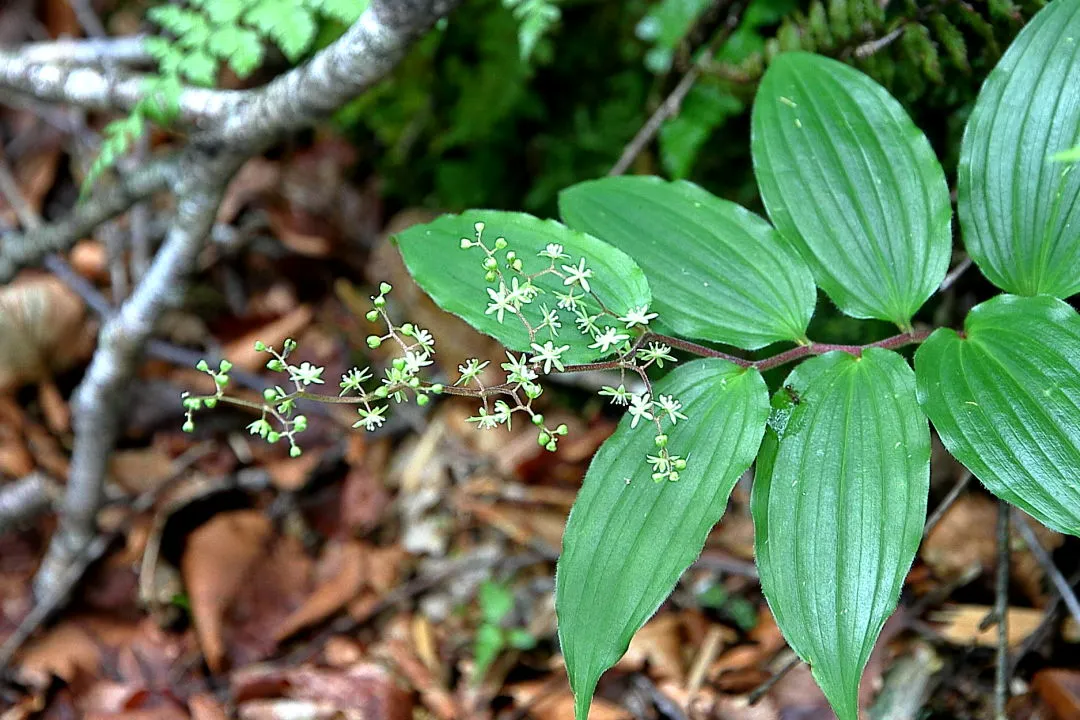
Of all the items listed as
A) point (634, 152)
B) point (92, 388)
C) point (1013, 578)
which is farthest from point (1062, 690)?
point (92, 388)

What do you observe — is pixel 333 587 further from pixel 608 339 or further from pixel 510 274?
pixel 608 339

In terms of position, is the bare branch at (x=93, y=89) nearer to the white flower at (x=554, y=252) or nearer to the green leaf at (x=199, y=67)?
the green leaf at (x=199, y=67)

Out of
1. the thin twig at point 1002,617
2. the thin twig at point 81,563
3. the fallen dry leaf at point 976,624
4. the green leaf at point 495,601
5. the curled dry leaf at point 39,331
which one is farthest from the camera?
the curled dry leaf at point 39,331

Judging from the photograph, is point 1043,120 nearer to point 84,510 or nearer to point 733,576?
point 733,576

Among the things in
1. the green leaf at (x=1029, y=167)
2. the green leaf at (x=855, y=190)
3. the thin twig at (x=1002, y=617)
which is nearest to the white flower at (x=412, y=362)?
the green leaf at (x=855, y=190)

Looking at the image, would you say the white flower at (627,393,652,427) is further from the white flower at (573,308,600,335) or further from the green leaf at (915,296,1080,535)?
the green leaf at (915,296,1080,535)

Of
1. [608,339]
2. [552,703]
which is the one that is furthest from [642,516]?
[552,703]
